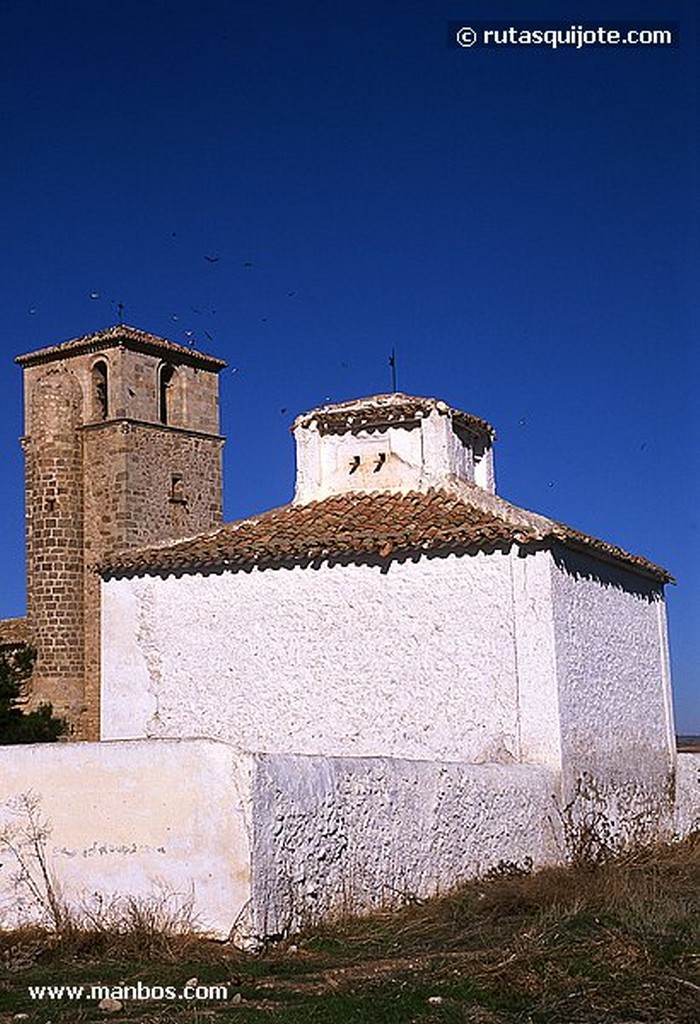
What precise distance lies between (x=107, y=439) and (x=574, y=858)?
1966 centimetres

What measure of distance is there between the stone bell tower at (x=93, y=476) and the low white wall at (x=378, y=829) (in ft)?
55.1

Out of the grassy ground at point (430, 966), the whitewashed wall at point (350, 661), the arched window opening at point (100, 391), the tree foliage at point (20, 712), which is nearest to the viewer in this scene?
the grassy ground at point (430, 966)

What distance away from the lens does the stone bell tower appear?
29.6 metres

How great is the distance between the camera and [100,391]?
1275 inches

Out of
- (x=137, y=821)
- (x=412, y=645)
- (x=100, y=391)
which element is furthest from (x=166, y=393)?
(x=137, y=821)

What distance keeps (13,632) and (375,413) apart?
662 inches

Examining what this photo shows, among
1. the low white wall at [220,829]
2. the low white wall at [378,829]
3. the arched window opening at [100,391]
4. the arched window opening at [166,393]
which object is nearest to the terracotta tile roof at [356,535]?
the low white wall at [378,829]

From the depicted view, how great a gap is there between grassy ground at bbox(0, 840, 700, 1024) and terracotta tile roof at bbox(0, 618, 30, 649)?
66.8ft

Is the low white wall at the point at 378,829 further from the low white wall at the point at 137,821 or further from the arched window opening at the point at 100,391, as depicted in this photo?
the arched window opening at the point at 100,391

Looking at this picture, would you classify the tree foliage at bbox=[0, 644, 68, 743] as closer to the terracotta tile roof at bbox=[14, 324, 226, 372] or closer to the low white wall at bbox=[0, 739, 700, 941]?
the terracotta tile roof at bbox=[14, 324, 226, 372]

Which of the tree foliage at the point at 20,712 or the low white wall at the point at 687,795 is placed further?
the tree foliage at the point at 20,712

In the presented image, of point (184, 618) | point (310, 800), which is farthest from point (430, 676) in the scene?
point (310, 800)

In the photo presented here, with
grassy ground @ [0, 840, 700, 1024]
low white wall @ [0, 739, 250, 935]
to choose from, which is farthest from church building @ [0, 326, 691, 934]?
low white wall @ [0, 739, 250, 935]

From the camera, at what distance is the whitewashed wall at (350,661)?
13625 mm
